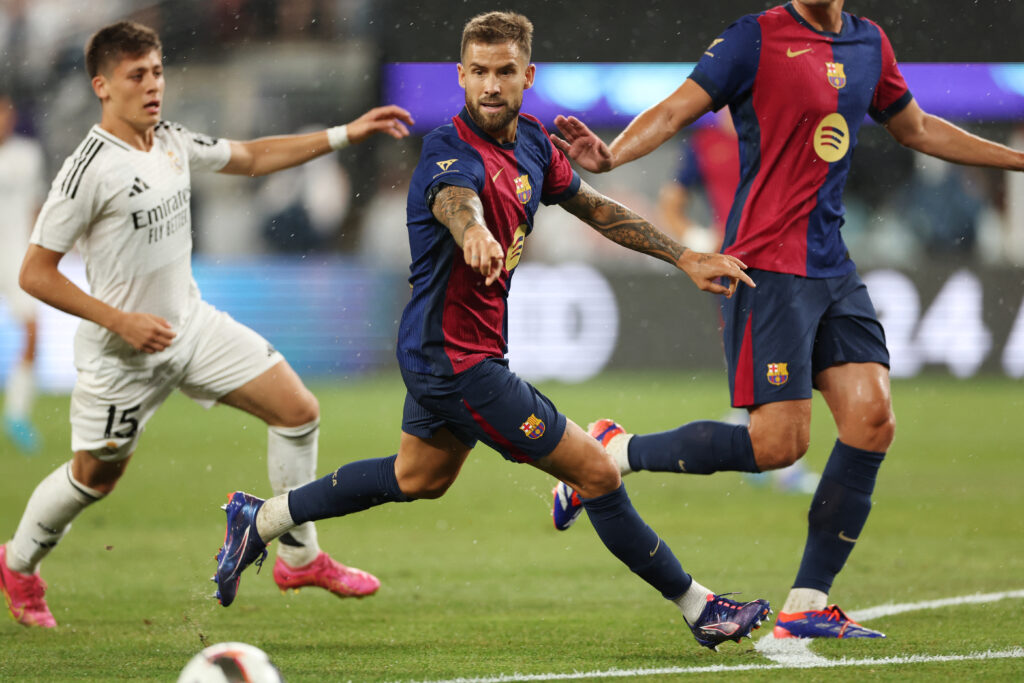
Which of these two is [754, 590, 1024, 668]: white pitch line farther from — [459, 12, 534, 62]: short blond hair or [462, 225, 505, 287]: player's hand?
[459, 12, 534, 62]: short blond hair

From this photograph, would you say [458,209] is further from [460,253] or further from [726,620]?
[726,620]

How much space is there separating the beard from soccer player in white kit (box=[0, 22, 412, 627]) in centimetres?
131

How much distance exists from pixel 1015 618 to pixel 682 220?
4226 mm

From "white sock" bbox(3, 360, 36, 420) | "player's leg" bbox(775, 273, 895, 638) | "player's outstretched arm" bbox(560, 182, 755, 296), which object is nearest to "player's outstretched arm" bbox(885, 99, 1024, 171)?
"player's leg" bbox(775, 273, 895, 638)

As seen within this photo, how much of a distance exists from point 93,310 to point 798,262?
102 inches

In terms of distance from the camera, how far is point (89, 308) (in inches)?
191

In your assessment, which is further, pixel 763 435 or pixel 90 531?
pixel 90 531

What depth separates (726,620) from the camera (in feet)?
14.4

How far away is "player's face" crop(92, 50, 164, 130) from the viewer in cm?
512

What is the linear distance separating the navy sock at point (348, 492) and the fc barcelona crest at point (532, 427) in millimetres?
597

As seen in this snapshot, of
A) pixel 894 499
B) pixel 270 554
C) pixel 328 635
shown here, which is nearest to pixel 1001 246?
pixel 894 499

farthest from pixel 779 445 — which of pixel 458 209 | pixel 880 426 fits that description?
pixel 458 209

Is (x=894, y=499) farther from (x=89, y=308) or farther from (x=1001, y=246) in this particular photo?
(x=1001, y=246)

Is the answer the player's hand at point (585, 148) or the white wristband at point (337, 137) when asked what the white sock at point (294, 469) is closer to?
the white wristband at point (337, 137)
